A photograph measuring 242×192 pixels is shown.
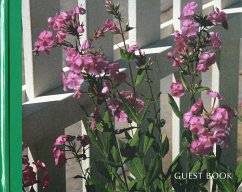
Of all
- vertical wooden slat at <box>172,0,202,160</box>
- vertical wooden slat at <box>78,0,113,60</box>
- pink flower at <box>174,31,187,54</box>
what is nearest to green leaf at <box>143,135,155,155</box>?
pink flower at <box>174,31,187,54</box>

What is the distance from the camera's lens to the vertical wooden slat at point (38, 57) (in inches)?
93.6

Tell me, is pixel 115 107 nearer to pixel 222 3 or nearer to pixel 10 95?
pixel 10 95

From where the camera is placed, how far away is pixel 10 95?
1651mm

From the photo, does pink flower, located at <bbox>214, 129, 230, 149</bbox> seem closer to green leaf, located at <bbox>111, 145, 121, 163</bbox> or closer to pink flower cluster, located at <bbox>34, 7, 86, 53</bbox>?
green leaf, located at <bbox>111, 145, 121, 163</bbox>

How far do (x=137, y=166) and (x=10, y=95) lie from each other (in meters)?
0.76

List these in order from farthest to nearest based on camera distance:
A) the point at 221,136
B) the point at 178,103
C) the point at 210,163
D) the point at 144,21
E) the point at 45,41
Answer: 1. the point at 178,103
2. the point at 144,21
3. the point at 210,163
4. the point at 221,136
5. the point at 45,41

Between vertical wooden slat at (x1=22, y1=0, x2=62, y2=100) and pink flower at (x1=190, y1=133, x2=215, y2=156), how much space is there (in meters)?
0.50

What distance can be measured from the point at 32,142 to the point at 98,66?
0.48 m

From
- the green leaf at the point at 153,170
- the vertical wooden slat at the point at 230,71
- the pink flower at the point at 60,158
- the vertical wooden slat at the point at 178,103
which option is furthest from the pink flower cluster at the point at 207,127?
the vertical wooden slat at the point at 230,71

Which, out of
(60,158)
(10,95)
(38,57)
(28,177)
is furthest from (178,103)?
(10,95)

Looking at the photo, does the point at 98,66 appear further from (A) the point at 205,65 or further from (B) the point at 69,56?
(A) the point at 205,65

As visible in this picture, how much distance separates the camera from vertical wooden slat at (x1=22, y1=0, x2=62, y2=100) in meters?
2.38

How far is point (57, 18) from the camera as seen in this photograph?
2.10 m

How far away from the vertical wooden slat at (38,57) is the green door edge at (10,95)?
73 centimetres
